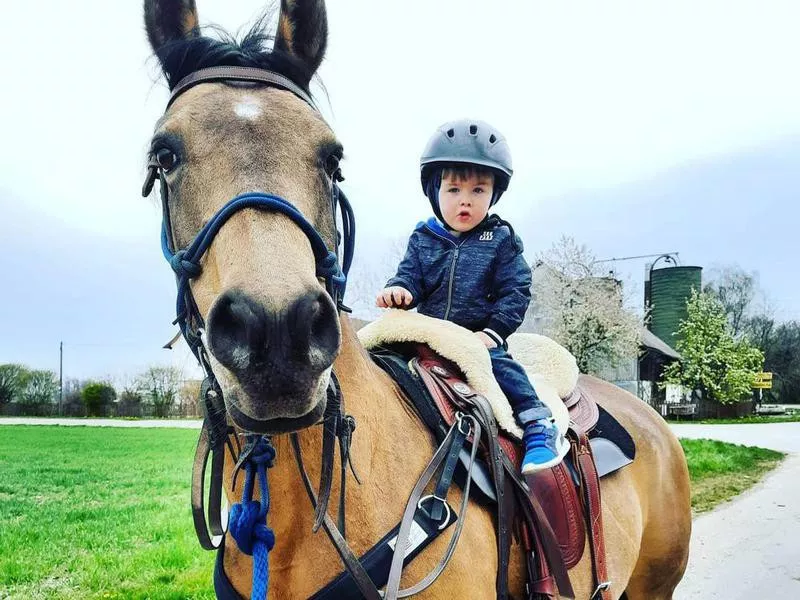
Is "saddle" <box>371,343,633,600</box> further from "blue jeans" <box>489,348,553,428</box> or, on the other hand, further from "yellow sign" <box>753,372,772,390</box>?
"yellow sign" <box>753,372,772,390</box>

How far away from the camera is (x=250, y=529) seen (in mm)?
1616

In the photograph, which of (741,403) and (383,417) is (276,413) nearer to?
(383,417)

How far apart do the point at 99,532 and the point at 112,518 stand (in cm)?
86

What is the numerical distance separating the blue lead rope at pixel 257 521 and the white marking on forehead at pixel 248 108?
2.98ft

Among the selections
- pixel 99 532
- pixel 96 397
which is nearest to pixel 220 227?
pixel 99 532

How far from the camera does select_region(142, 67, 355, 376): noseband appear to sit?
1499 millimetres

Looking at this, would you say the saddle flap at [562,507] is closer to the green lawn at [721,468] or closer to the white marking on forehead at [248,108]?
the white marking on forehead at [248,108]

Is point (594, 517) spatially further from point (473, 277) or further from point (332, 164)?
point (332, 164)

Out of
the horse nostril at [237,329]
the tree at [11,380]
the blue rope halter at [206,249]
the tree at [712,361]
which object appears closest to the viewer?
the horse nostril at [237,329]

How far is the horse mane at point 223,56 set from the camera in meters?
1.91

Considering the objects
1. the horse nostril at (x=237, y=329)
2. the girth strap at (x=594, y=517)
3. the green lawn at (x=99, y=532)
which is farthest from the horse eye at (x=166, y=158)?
the green lawn at (x=99, y=532)

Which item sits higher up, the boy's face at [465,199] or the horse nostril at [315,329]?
the boy's face at [465,199]

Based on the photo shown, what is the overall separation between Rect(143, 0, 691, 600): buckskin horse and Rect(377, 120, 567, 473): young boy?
1.94 feet

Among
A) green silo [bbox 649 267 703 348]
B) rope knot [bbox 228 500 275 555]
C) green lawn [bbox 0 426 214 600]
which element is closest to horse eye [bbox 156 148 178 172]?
rope knot [bbox 228 500 275 555]
